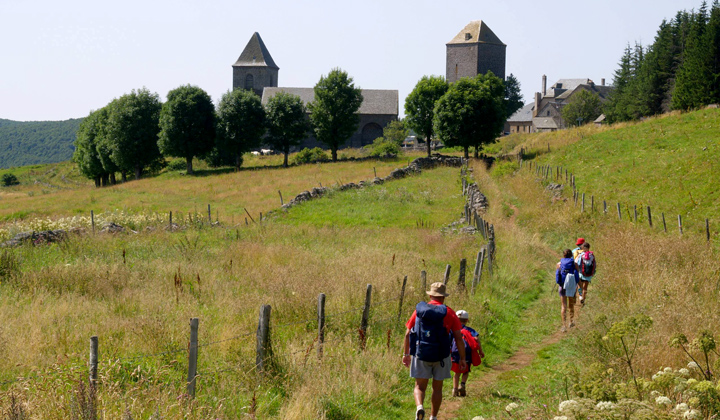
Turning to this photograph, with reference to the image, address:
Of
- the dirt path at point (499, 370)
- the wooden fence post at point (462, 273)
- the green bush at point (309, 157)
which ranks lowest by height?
the dirt path at point (499, 370)

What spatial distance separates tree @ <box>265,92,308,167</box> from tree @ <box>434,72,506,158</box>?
16.6 metres

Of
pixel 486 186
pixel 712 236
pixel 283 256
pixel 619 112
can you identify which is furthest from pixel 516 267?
pixel 619 112

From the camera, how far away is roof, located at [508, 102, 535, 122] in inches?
4262

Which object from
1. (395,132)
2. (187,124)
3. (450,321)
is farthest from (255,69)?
(450,321)

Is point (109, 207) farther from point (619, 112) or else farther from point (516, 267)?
point (619, 112)

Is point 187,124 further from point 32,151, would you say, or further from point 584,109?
point 32,151

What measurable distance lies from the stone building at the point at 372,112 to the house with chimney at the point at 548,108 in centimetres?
2382

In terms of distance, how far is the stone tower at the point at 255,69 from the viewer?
10062 cm

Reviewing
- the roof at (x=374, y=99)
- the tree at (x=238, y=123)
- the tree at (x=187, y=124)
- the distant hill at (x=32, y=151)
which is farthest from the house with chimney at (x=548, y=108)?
the distant hill at (x=32, y=151)

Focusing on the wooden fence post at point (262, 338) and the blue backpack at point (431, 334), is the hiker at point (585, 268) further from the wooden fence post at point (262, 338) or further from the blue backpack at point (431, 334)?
the wooden fence post at point (262, 338)

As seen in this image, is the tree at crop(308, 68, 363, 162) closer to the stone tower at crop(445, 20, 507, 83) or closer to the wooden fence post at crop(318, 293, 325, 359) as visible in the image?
the stone tower at crop(445, 20, 507, 83)

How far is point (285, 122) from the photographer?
62656mm

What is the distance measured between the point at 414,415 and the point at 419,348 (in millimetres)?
1156

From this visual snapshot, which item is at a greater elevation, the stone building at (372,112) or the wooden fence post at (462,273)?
the stone building at (372,112)
